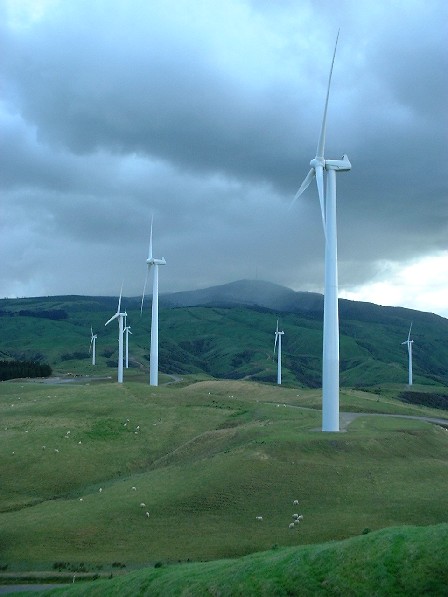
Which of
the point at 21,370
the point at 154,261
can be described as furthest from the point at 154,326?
the point at 21,370

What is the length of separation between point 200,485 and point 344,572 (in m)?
25.0

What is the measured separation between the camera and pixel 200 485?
4484cm

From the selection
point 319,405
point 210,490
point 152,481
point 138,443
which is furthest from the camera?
point 319,405

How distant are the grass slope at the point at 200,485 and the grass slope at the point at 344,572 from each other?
35.9 ft

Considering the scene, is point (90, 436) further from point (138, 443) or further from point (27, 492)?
point (27, 492)

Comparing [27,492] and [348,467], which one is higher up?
[348,467]

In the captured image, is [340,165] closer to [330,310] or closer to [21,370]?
[330,310]

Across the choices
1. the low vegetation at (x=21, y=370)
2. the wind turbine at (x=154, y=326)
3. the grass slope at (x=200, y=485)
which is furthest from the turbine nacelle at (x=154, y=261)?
the low vegetation at (x=21, y=370)

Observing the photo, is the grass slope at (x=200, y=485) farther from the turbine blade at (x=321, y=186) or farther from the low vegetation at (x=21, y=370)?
the low vegetation at (x=21, y=370)

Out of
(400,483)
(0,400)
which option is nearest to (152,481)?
(400,483)

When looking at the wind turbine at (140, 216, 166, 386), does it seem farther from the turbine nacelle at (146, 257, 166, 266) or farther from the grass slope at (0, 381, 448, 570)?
the grass slope at (0, 381, 448, 570)

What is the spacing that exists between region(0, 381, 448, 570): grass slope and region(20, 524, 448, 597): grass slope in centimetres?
1093

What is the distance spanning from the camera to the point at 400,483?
142 ft

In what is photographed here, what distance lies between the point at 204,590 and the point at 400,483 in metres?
23.5
